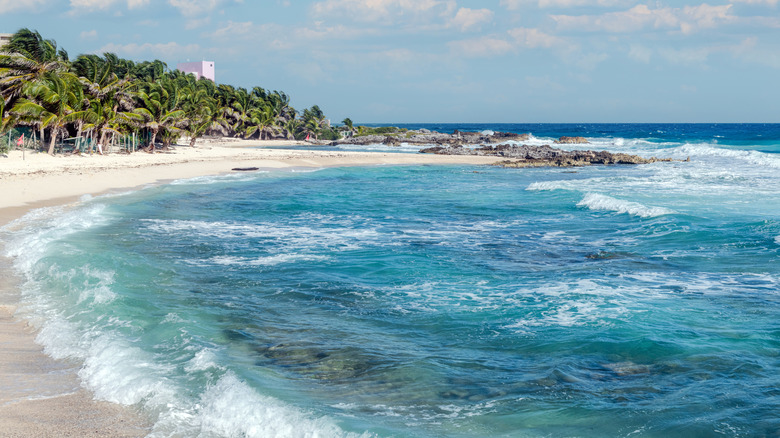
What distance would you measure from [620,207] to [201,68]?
85882mm

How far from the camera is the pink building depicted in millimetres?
96637

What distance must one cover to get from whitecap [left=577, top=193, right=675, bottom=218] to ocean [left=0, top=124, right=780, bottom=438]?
213 mm

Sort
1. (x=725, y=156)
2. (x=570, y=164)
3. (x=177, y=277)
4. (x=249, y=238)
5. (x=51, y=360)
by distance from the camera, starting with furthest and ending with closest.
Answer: (x=725, y=156) < (x=570, y=164) < (x=249, y=238) < (x=177, y=277) < (x=51, y=360)

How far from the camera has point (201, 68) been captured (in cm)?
9681

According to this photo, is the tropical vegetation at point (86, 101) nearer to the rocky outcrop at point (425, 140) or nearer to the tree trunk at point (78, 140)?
the tree trunk at point (78, 140)

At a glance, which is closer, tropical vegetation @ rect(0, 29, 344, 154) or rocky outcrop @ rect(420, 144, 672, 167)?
tropical vegetation @ rect(0, 29, 344, 154)

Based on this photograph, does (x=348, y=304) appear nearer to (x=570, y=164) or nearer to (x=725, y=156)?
(x=570, y=164)

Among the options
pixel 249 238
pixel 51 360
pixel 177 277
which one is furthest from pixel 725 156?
pixel 51 360

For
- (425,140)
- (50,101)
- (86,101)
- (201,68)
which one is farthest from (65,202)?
(201,68)

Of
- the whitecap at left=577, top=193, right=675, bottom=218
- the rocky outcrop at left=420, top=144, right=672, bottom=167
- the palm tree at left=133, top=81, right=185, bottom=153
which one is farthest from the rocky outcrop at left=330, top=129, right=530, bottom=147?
the whitecap at left=577, top=193, right=675, bottom=218

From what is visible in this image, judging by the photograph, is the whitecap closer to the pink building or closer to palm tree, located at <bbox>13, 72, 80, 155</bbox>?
palm tree, located at <bbox>13, 72, 80, 155</bbox>

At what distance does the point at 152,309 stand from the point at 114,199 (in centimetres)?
1681

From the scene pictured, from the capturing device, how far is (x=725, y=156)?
192ft

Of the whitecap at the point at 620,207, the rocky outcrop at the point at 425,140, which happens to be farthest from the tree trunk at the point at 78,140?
the rocky outcrop at the point at 425,140
